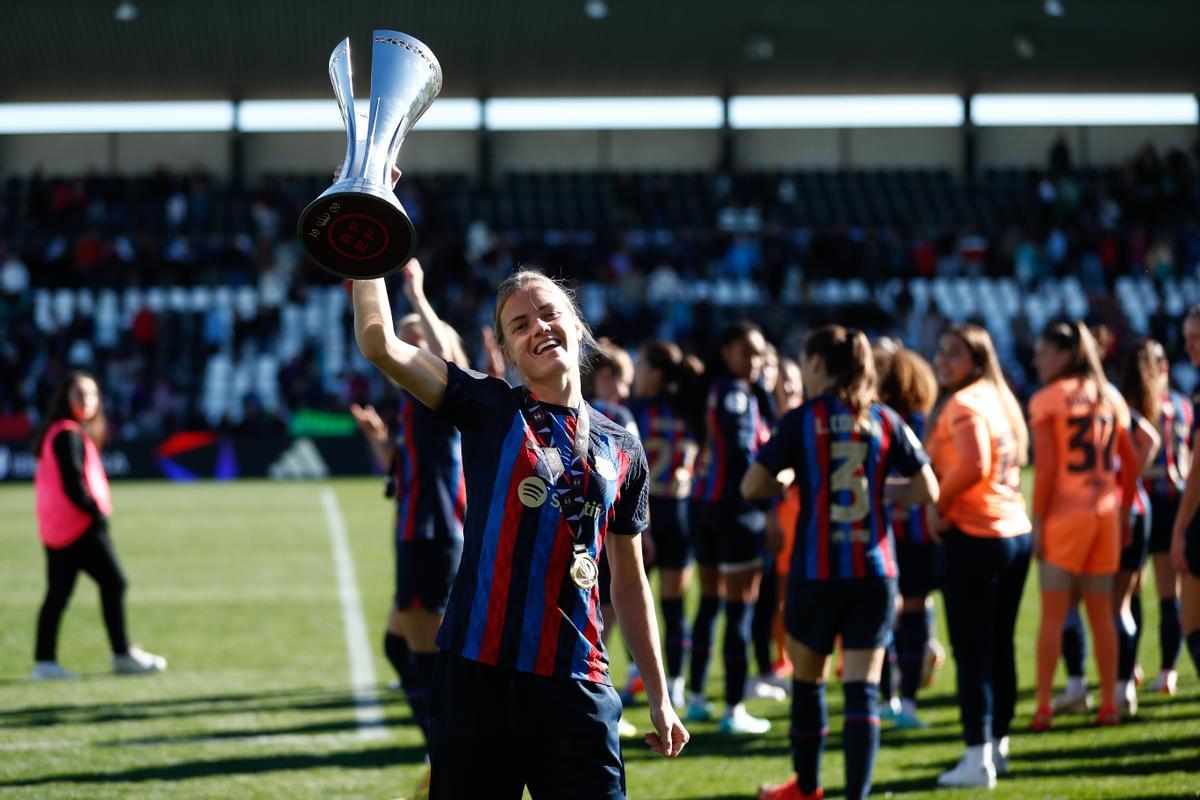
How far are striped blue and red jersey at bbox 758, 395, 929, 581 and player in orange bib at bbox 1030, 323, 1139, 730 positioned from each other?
176 centimetres

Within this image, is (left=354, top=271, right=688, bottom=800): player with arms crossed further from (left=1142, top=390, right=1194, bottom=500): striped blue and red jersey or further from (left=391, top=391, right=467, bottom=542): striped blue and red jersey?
(left=1142, top=390, right=1194, bottom=500): striped blue and red jersey

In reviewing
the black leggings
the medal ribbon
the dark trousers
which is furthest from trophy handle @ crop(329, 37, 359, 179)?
the black leggings

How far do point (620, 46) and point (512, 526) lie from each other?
29913 millimetres

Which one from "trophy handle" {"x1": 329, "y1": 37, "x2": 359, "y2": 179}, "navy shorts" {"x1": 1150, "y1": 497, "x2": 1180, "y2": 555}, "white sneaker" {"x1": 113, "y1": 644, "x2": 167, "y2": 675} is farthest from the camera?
"white sneaker" {"x1": 113, "y1": 644, "x2": 167, "y2": 675}

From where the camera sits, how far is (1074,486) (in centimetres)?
703

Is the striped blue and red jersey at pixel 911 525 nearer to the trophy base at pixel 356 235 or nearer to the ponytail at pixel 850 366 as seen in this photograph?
the ponytail at pixel 850 366

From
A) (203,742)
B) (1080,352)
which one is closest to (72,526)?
(203,742)

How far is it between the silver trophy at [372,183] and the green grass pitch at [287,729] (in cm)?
357

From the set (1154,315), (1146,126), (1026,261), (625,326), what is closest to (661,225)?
(625,326)

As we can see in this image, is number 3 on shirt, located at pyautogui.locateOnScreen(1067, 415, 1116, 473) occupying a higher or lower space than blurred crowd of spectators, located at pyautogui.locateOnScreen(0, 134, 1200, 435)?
lower

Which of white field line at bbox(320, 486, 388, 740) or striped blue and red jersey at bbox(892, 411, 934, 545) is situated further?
white field line at bbox(320, 486, 388, 740)

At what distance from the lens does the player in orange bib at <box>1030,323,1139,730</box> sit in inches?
271

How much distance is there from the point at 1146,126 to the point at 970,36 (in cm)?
1092

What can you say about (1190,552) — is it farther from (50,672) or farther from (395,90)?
(50,672)
